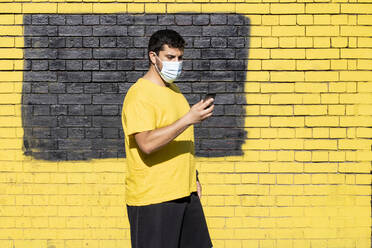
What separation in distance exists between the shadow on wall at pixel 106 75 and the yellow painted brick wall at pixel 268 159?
96 mm

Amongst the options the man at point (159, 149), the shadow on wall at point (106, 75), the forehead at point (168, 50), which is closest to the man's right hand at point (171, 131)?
the man at point (159, 149)

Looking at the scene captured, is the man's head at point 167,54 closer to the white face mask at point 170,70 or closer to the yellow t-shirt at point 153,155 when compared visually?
the white face mask at point 170,70

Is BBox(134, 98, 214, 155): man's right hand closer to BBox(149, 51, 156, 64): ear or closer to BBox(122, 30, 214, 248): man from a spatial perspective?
BBox(122, 30, 214, 248): man

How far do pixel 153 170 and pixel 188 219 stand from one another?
488 mm

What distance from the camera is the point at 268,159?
4.88 metres

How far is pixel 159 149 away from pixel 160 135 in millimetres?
105

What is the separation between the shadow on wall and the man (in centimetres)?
161

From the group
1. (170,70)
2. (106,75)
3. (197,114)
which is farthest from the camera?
(106,75)

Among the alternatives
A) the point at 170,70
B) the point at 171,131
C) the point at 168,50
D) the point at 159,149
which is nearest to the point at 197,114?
the point at 171,131

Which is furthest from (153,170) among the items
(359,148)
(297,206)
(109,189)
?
(359,148)

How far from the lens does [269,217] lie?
16.1ft

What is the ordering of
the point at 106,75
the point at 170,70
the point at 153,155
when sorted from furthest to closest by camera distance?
the point at 106,75, the point at 170,70, the point at 153,155

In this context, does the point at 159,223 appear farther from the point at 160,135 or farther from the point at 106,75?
the point at 106,75

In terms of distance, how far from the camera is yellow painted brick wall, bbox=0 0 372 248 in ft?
15.8
